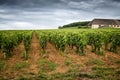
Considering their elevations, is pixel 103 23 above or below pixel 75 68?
above

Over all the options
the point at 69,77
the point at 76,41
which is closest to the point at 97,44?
the point at 76,41

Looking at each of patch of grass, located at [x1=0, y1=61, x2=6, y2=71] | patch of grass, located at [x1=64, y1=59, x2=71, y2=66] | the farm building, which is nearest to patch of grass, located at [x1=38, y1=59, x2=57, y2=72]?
patch of grass, located at [x1=64, y1=59, x2=71, y2=66]

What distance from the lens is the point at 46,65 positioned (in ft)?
A: 45.3

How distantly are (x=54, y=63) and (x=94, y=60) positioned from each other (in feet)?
10.6

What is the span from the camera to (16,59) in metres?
15.4

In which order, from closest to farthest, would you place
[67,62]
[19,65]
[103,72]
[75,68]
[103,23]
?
[103,72] < [75,68] < [19,65] < [67,62] < [103,23]

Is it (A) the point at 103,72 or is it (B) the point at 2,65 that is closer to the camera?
(A) the point at 103,72

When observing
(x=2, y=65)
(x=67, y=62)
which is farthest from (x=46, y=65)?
(x=2, y=65)

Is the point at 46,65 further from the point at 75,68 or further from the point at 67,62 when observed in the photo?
the point at 75,68

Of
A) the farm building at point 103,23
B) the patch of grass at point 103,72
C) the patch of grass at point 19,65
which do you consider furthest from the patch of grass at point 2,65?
the farm building at point 103,23

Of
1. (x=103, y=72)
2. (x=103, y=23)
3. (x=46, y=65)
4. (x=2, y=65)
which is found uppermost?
(x=103, y=23)

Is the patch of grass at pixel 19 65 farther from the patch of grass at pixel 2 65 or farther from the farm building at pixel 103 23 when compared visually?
the farm building at pixel 103 23

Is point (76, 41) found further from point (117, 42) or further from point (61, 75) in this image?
point (61, 75)

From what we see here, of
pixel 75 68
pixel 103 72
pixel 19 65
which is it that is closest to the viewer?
pixel 103 72
